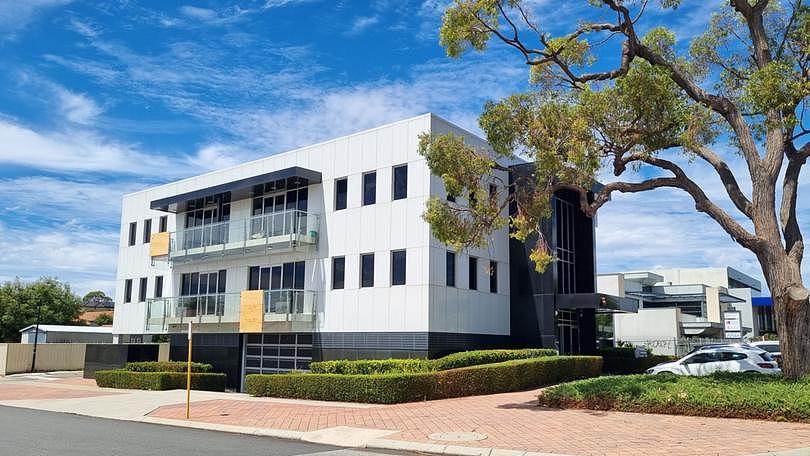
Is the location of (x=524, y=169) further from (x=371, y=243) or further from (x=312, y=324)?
(x=312, y=324)

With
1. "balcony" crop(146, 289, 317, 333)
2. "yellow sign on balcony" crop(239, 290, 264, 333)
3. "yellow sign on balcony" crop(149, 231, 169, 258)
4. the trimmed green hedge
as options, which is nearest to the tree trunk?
"balcony" crop(146, 289, 317, 333)

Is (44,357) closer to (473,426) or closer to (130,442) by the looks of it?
(130,442)

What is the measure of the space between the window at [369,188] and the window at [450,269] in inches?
135

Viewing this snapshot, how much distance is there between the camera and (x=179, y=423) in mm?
16453

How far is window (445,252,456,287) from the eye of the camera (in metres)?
24.7

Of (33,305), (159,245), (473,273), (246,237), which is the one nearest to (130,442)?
(473,273)

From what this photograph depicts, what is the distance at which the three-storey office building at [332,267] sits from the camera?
24.3m

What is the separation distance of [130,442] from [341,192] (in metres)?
15.5

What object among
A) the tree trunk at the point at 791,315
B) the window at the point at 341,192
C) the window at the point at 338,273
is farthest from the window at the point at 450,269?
the tree trunk at the point at 791,315

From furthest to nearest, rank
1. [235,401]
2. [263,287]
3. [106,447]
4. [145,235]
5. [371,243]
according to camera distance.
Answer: [145,235]
[263,287]
[371,243]
[235,401]
[106,447]

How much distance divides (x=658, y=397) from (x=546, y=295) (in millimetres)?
12131

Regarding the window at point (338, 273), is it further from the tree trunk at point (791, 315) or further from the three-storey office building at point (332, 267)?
the tree trunk at point (791, 315)

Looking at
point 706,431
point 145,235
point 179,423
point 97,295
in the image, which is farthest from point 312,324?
point 97,295

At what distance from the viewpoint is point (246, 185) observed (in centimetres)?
2872
